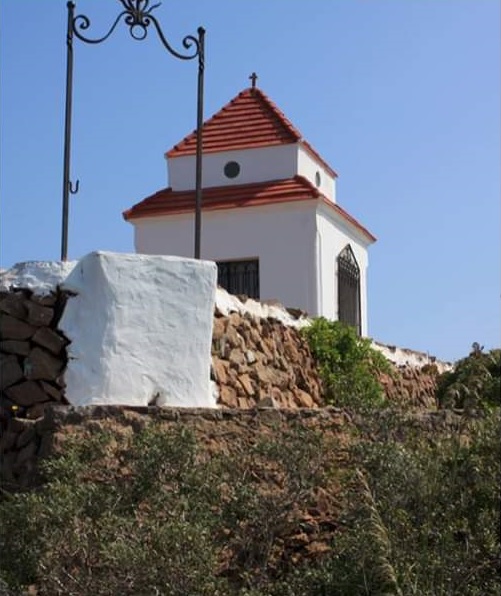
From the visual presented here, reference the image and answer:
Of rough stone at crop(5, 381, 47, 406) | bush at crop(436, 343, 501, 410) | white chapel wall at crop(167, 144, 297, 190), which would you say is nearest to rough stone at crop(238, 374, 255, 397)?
bush at crop(436, 343, 501, 410)

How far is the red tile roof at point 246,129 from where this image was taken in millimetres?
14773

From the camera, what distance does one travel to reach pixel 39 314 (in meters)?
8.86

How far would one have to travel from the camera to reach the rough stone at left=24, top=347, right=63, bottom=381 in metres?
8.67

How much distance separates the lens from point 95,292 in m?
8.75

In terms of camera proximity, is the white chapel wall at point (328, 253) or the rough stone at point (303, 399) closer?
the rough stone at point (303, 399)

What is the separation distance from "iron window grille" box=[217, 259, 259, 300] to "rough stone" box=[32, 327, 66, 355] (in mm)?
5673

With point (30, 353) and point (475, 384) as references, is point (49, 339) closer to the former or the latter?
point (30, 353)

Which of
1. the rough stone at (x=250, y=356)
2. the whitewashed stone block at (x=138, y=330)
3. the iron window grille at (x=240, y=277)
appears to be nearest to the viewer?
the whitewashed stone block at (x=138, y=330)

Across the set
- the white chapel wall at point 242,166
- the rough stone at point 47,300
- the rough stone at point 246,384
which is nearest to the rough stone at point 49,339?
the rough stone at point 47,300

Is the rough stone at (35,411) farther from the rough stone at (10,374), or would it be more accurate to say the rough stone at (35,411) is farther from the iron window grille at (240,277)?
the iron window grille at (240,277)

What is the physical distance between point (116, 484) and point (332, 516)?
4.79 feet

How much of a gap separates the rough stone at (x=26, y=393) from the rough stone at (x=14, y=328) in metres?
0.37

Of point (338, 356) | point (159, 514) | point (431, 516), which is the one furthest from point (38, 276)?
point (338, 356)

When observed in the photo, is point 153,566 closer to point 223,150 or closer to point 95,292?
point 95,292
